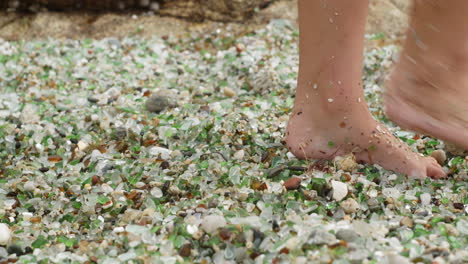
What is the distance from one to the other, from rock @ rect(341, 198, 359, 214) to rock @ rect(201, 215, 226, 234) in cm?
33

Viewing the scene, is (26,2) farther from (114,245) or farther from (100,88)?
(114,245)

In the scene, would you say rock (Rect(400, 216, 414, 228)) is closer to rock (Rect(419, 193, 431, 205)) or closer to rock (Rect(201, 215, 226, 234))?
rock (Rect(419, 193, 431, 205))

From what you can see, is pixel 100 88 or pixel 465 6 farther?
pixel 100 88

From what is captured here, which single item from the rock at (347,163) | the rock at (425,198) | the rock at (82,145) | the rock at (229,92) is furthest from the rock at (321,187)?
the rock at (229,92)

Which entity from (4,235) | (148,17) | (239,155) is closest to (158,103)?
(239,155)

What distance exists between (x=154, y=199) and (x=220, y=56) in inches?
64.9

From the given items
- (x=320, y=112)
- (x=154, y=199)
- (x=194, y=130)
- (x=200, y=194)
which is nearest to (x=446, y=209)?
(x=320, y=112)

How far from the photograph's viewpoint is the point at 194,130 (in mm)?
2146

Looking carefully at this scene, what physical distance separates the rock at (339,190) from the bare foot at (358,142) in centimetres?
19

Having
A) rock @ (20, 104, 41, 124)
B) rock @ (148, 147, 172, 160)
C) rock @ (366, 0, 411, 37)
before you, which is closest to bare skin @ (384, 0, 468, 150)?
rock @ (148, 147, 172, 160)

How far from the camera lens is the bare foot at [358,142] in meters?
1.78

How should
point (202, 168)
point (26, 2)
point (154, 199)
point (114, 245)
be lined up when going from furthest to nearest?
point (26, 2)
point (202, 168)
point (154, 199)
point (114, 245)

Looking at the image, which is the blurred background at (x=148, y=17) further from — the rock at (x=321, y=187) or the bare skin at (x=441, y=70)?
the rock at (x=321, y=187)

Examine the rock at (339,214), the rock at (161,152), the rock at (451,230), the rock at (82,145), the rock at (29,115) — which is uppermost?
the rock at (451,230)
